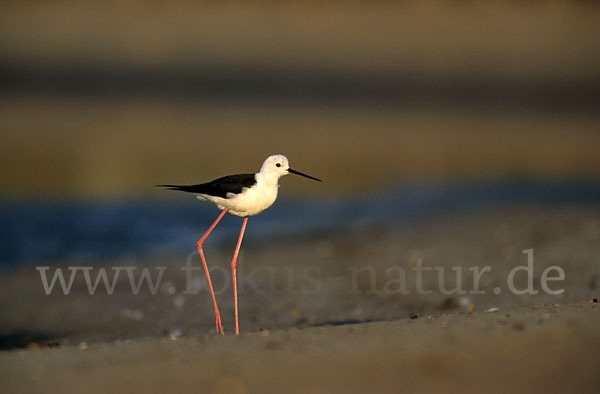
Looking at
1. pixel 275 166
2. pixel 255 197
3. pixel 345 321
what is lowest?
pixel 345 321

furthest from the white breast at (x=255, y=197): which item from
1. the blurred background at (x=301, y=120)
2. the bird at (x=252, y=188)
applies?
the blurred background at (x=301, y=120)

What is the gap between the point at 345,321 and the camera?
6.83 meters

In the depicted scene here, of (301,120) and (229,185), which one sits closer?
(229,185)

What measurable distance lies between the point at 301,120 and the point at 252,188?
19.5m

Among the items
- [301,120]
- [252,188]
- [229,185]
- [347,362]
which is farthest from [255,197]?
[301,120]

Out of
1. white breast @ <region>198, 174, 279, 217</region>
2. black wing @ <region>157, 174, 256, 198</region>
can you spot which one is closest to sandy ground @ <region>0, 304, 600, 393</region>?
white breast @ <region>198, 174, 279, 217</region>

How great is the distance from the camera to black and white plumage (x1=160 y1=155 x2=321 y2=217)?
17.9 feet

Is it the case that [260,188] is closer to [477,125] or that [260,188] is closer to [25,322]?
[25,322]

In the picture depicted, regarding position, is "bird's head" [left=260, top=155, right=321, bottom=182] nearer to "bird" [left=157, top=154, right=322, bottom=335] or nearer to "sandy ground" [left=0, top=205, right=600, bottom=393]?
"bird" [left=157, top=154, right=322, bottom=335]

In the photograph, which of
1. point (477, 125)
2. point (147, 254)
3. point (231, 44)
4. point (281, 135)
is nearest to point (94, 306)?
point (147, 254)

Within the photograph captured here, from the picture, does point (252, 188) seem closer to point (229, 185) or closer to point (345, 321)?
point (229, 185)

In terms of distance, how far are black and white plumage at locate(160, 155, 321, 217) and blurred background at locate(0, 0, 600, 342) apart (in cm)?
176

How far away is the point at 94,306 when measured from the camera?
24.3 feet

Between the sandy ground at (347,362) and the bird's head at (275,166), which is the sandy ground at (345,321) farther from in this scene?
the bird's head at (275,166)
